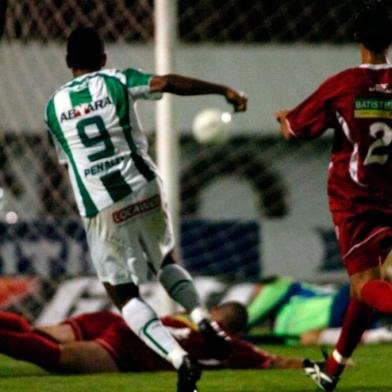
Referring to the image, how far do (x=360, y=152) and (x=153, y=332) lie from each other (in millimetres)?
1029

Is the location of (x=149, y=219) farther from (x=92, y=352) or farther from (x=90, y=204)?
(x=92, y=352)

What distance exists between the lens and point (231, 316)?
262 inches

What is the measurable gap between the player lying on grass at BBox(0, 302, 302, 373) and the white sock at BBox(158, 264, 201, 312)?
639mm

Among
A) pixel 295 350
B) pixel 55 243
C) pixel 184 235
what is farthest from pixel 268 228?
pixel 295 350

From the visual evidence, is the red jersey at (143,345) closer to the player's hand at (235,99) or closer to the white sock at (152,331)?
the white sock at (152,331)

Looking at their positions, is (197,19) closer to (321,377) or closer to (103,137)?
(103,137)

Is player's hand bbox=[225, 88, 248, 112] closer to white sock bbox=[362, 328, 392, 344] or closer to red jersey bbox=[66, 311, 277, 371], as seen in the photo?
red jersey bbox=[66, 311, 277, 371]

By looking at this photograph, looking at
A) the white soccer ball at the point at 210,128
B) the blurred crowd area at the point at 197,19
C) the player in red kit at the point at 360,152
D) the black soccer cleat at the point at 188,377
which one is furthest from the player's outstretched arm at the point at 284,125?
the blurred crowd area at the point at 197,19

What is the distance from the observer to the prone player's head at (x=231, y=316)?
21.7 feet

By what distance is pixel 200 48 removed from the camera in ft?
48.8

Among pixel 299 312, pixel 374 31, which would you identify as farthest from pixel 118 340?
pixel 299 312

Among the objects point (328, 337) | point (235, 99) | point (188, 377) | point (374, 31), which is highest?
point (374, 31)

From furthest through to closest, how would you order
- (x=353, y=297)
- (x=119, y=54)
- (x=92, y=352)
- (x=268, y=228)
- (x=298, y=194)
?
(x=298, y=194)
(x=268, y=228)
(x=119, y=54)
(x=92, y=352)
(x=353, y=297)

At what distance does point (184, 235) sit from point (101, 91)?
503 centimetres
